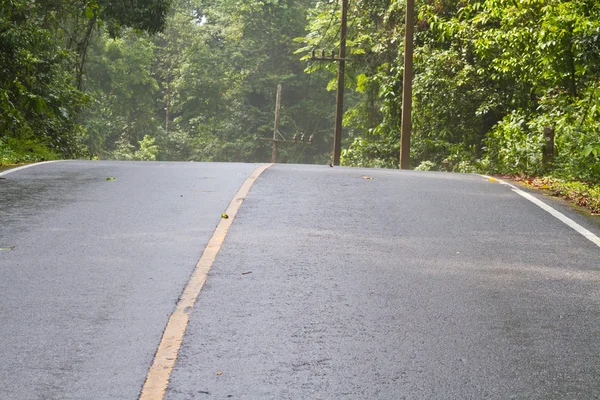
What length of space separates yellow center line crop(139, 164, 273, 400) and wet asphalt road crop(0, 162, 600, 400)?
6 cm

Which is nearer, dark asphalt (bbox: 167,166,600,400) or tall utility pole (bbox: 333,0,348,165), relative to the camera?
dark asphalt (bbox: 167,166,600,400)

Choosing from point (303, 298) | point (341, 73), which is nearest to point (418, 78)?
point (341, 73)

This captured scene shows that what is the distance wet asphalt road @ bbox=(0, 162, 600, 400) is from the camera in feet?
16.3

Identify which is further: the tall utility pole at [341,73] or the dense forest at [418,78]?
the tall utility pole at [341,73]

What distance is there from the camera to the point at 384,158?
1374 inches

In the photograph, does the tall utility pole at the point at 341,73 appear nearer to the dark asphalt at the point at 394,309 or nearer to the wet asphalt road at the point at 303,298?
the wet asphalt road at the point at 303,298

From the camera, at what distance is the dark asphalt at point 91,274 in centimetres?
500

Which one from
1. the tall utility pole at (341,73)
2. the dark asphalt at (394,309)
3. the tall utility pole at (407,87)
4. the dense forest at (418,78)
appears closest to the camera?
the dark asphalt at (394,309)

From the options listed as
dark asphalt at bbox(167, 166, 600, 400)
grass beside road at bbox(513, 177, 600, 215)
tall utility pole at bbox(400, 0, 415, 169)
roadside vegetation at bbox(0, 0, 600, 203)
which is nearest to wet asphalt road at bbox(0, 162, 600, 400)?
dark asphalt at bbox(167, 166, 600, 400)

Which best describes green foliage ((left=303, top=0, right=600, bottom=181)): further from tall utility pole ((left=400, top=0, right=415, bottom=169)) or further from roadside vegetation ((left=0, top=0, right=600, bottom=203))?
tall utility pole ((left=400, top=0, right=415, bottom=169))

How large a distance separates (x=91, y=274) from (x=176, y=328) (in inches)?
63.2

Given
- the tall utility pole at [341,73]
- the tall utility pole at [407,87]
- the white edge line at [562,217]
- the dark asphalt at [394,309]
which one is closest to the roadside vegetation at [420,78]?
the tall utility pole at [341,73]

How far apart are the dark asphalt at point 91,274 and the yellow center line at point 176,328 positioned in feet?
0.18

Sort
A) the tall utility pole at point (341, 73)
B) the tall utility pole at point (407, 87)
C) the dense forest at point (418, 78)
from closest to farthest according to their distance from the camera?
the dense forest at point (418, 78)
the tall utility pole at point (407, 87)
the tall utility pole at point (341, 73)
